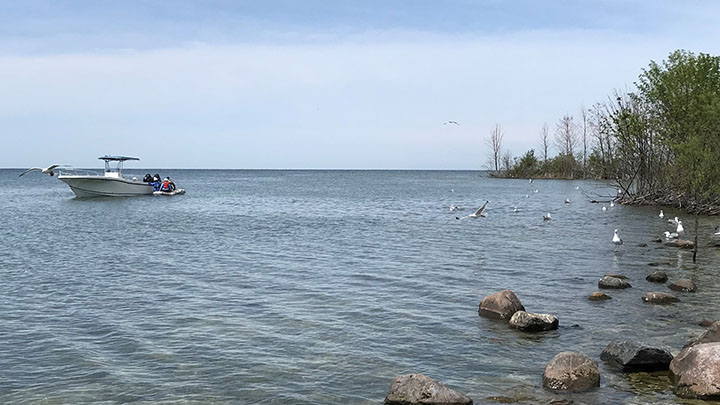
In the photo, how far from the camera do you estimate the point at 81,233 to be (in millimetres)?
32719

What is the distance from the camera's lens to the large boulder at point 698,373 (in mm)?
8836

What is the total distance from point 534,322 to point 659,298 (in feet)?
13.9

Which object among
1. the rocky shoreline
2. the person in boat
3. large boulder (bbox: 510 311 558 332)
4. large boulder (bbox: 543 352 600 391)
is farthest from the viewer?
the person in boat

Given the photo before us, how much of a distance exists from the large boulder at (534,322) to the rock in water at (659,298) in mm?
3547

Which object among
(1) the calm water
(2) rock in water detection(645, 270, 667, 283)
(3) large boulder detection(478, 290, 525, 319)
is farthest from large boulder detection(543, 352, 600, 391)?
(2) rock in water detection(645, 270, 667, 283)

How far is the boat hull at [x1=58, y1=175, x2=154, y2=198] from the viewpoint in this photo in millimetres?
57062

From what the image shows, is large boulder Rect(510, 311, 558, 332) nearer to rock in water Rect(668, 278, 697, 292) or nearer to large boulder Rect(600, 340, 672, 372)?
large boulder Rect(600, 340, 672, 372)

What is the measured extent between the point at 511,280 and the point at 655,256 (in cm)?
775

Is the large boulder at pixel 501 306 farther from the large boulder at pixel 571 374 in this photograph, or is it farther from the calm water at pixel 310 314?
the large boulder at pixel 571 374

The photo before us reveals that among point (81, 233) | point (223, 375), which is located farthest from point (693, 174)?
point (81, 233)

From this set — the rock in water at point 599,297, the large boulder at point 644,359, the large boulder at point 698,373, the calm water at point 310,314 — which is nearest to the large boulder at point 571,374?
the calm water at point 310,314

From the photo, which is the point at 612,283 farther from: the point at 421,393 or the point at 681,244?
the point at 421,393

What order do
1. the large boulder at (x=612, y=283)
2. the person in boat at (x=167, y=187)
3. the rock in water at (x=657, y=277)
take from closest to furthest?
the large boulder at (x=612, y=283) < the rock in water at (x=657, y=277) < the person in boat at (x=167, y=187)

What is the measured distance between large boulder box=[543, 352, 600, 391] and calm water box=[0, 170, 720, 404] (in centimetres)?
21
